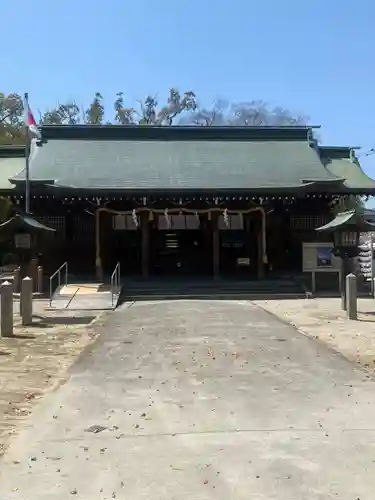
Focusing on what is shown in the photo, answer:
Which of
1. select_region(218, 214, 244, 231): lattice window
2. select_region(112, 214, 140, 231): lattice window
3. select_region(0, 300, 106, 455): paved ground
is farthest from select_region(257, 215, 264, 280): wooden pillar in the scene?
select_region(0, 300, 106, 455): paved ground

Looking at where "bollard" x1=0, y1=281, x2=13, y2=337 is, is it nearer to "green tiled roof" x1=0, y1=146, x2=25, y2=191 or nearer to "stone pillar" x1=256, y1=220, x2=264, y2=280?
"stone pillar" x1=256, y1=220, x2=264, y2=280

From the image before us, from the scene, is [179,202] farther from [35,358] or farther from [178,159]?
[35,358]

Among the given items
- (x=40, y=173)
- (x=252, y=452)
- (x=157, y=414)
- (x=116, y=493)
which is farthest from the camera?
(x=40, y=173)

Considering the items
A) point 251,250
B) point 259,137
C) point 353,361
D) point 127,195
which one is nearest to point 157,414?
point 353,361

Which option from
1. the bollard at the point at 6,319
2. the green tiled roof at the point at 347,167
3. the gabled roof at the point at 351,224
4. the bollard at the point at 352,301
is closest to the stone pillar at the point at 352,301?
the bollard at the point at 352,301

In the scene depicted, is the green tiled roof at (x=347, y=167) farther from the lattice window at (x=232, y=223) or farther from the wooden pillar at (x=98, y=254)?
the wooden pillar at (x=98, y=254)

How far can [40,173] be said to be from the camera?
24922mm

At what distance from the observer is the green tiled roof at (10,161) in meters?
26.0

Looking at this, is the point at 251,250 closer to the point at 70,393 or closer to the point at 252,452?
the point at 70,393

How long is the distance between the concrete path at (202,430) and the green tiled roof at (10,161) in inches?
689

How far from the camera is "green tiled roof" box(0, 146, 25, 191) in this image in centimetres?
2598

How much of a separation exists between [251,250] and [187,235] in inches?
105

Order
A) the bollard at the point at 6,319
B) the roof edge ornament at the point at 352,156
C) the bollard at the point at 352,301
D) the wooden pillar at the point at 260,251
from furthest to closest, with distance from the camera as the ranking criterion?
the roof edge ornament at the point at 352,156 < the wooden pillar at the point at 260,251 < the bollard at the point at 352,301 < the bollard at the point at 6,319

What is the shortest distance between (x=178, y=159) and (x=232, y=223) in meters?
4.15
